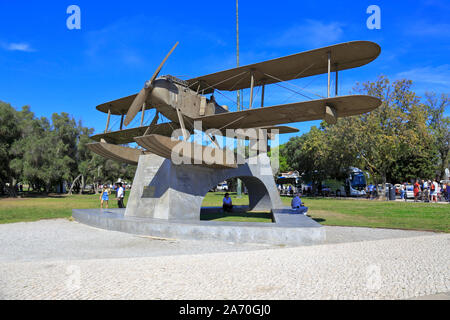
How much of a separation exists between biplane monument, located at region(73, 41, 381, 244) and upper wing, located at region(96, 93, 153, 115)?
5 cm

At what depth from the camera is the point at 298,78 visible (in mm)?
14227

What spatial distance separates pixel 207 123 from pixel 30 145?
32.8 meters

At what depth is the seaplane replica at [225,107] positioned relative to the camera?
37.2 ft

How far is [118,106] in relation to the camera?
1752 cm

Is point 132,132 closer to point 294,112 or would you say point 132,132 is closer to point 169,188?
point 169,188

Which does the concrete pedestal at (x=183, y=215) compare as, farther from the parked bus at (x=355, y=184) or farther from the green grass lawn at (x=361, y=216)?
the parked bus at (x=355, y=184)

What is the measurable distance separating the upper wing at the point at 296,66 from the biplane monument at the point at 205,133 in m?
0.03

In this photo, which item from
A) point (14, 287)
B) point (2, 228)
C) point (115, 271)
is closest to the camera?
point (14, 287)

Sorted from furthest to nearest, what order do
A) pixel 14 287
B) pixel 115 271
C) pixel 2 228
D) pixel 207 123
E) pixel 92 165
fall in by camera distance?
pixel 92 165
pixel 207 123
pixel 2 228
pixel 115 271
pixel 14 287

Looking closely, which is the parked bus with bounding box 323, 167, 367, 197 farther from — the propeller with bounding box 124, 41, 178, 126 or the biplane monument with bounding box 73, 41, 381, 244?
the propeller with bounding box 124, 41, 178, 126

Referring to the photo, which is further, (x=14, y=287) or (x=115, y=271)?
(x=115, y=271)

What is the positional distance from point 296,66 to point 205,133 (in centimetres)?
515

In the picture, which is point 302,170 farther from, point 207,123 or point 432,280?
point 432,280
